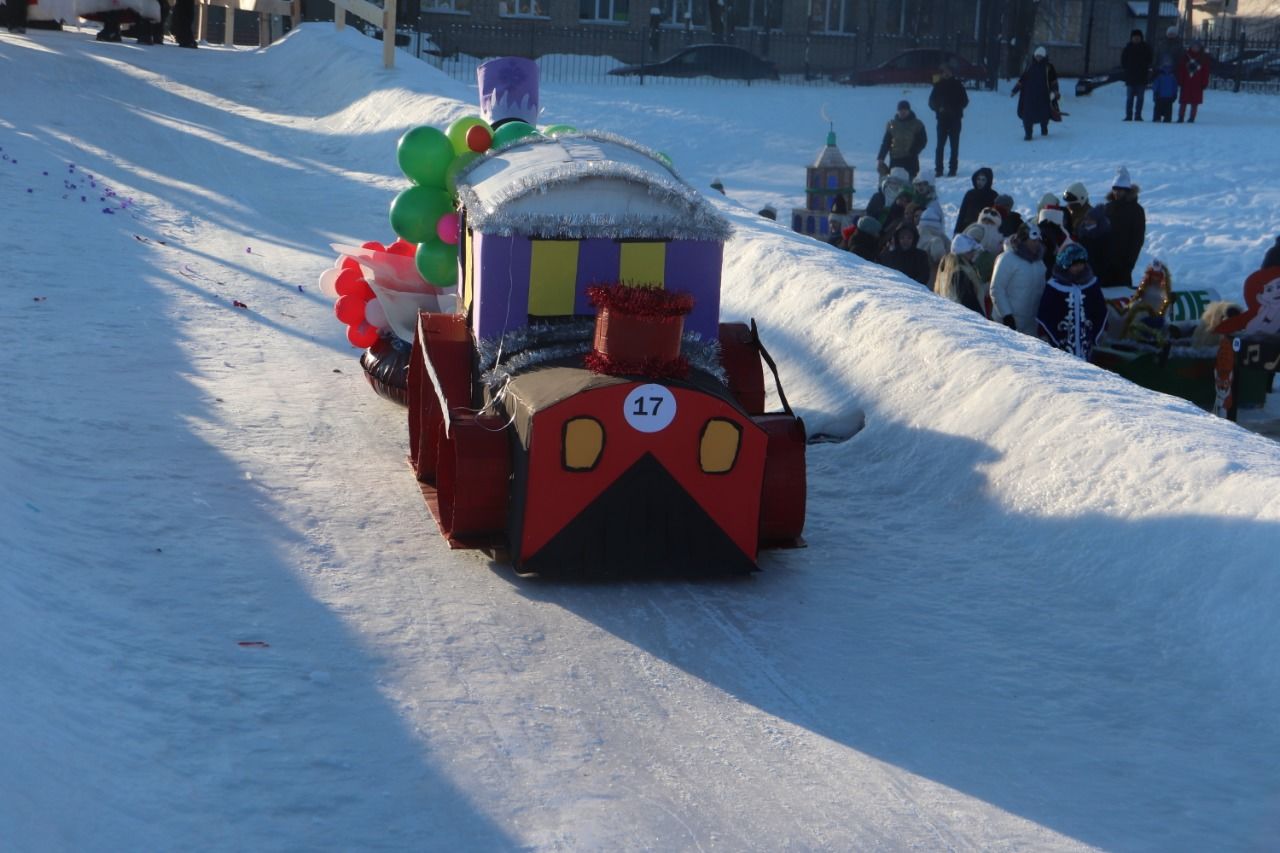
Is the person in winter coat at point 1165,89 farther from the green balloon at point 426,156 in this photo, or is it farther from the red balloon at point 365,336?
the red balloon at point 365,336

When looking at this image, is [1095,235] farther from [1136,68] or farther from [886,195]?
[1136,68]

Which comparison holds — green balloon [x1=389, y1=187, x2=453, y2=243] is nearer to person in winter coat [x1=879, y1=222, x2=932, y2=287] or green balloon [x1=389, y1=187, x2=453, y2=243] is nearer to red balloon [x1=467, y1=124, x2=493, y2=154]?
red balloon [x1=467, y1=124, x2=493, y2=154]

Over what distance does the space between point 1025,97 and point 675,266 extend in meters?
21.4

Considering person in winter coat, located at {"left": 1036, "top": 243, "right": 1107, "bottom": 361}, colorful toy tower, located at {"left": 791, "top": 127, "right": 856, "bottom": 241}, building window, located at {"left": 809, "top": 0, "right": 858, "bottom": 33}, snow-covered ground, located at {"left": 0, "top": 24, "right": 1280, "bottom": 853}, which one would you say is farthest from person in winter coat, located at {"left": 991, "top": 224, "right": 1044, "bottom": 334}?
building window, located at {"left": 809, "top": 0, "right": 858, "bottom": 33}

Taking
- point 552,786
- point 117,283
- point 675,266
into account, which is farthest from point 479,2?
point 552,786

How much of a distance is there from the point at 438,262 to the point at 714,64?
28.9m

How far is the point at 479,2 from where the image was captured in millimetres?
42094

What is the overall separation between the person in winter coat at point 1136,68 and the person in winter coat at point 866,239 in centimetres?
1601

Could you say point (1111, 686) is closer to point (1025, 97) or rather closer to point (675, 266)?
point (675, 266)

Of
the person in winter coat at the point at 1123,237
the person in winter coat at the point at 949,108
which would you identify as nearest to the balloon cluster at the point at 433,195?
the person in winter coat at the point at 1123,237

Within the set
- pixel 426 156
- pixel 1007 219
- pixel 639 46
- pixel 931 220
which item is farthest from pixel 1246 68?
pixel 426 156

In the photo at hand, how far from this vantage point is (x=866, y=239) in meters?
14.1

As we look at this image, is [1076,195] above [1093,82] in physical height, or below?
below

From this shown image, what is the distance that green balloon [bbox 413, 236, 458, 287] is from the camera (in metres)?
8.88
